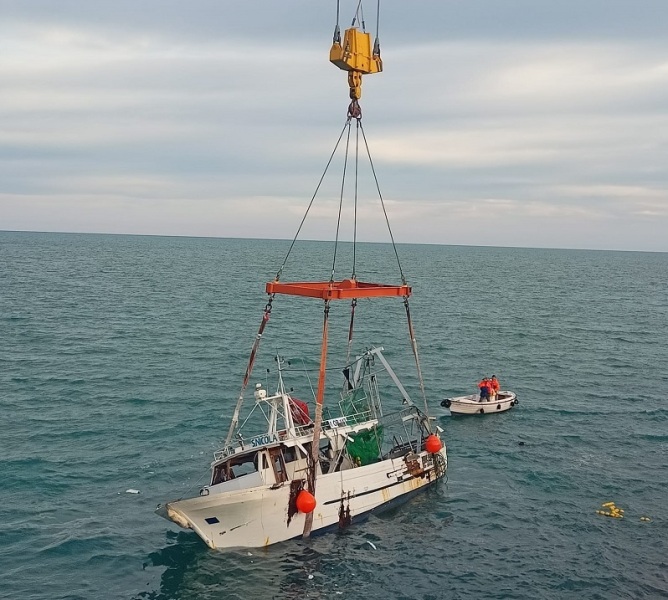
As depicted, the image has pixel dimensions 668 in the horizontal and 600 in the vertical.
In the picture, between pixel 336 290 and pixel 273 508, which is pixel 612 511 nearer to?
pixel 273 508

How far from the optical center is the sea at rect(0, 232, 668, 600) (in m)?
21.6

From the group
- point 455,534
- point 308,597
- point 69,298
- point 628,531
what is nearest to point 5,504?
point 308,597

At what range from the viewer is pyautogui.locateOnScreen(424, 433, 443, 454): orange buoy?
90.5ft

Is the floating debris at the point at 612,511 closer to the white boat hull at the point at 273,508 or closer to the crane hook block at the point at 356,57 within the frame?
the white boat hull at the point at 273,508

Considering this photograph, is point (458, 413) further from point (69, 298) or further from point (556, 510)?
point (69, 298)

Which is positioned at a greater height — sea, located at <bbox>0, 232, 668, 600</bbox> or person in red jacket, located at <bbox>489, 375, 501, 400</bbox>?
person in red jacket, located at <bbox>489, 375, 501, 400</bbox>

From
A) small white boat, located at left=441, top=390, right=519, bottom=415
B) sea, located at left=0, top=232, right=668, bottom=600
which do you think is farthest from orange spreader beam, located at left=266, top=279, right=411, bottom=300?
small white boat, located at left=441, top=390, right=519, bottom=415

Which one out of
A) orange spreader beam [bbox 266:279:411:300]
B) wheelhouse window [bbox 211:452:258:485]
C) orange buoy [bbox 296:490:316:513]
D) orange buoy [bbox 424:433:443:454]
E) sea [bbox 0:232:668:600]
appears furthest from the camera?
orange buoy [bbox 424:433:443:454]

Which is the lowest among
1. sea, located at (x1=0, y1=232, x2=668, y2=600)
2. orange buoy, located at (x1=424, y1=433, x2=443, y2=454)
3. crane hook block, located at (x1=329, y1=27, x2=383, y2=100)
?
sea, located at (x1=0, y1=232, x2=668, y2=600)

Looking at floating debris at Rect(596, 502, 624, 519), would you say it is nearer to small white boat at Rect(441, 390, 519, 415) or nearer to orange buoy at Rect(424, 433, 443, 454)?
orange buoy at Rect(424, 433, 443, 454)

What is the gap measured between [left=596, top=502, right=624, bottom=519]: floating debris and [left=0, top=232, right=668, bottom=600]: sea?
1.12 ft

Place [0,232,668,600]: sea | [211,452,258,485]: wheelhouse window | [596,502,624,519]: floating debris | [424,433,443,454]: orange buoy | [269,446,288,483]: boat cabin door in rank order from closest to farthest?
1. [0,232,668,600]: sea
2. [269,446,288,483]: boat cabin door
3. [211,452,258,485]: wheelhouse window
4. [596,502,624,519]: floating debris
5. [424,433,443,454]: orange buoy

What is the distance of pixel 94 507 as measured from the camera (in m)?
25.8

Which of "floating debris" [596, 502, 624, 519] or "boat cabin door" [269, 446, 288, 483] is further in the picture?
"floating debris" [596, 502, 624, 519]
